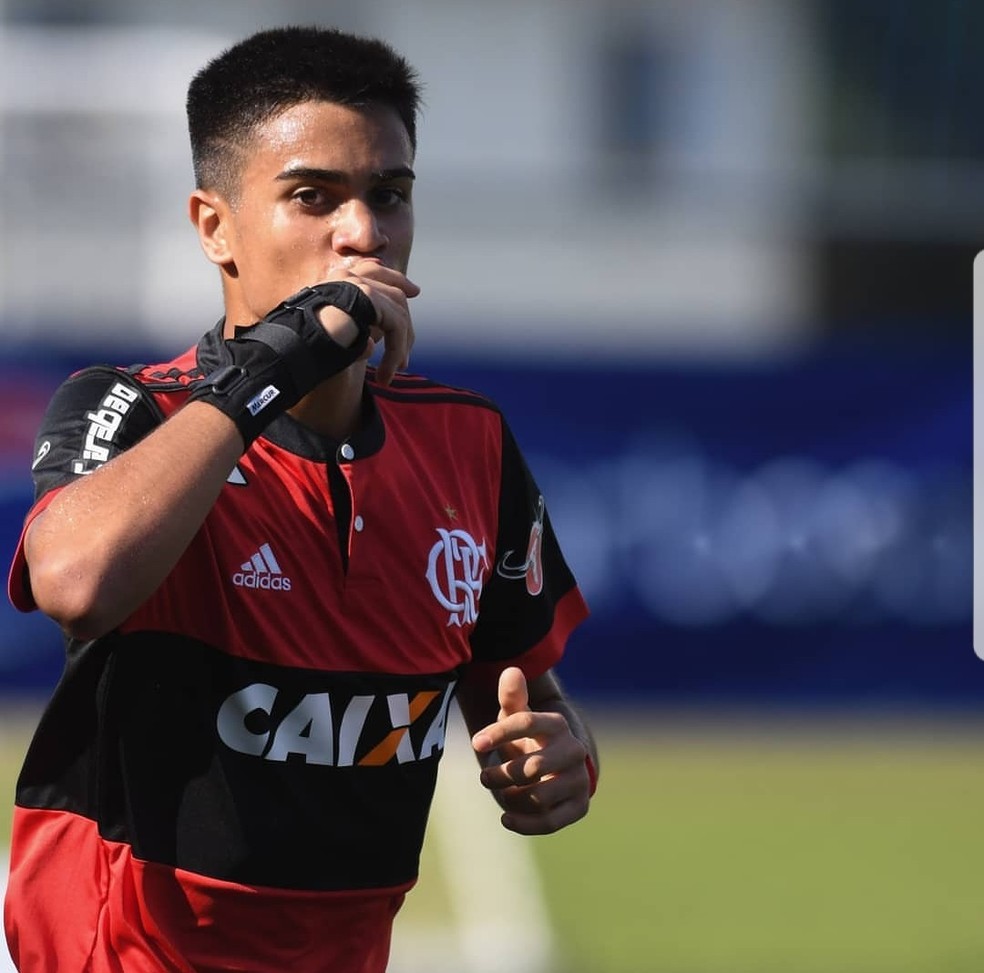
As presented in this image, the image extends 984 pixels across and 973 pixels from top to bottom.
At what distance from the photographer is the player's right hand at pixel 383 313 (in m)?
2.68

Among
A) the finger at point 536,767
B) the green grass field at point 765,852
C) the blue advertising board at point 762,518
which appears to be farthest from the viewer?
the blue advertising board at point 762,518

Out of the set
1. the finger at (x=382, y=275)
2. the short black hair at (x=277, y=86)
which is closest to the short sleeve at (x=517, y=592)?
the finger at (x=382, y=275)

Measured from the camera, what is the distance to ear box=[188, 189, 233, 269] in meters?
3.07

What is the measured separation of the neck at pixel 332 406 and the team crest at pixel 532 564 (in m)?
0.39

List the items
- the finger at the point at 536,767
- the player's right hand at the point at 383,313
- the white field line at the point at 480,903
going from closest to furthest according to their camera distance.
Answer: the player's right hand at the point at 383,313
the finger at the point at 536,767
the white field line at the point at 480,903

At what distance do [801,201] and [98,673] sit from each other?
10.1 meters

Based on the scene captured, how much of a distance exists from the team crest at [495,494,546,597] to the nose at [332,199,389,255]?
65 cm

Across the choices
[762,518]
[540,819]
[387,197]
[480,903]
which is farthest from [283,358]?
[762,518]

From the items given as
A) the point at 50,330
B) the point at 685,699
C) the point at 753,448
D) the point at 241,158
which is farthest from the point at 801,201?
the point at 241,158

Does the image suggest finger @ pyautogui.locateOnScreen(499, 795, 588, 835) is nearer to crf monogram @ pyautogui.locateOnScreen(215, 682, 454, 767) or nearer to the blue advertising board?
crf monogram @ pyautogui.locateOnScreen(215, 682, 454, 767)

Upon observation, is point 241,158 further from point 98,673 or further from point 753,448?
point 753,448

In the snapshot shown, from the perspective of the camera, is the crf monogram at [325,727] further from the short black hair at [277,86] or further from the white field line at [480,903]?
the white field line at [480,903]

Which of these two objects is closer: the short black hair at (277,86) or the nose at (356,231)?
the nose at (356,231)

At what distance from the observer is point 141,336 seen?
9070 mm
